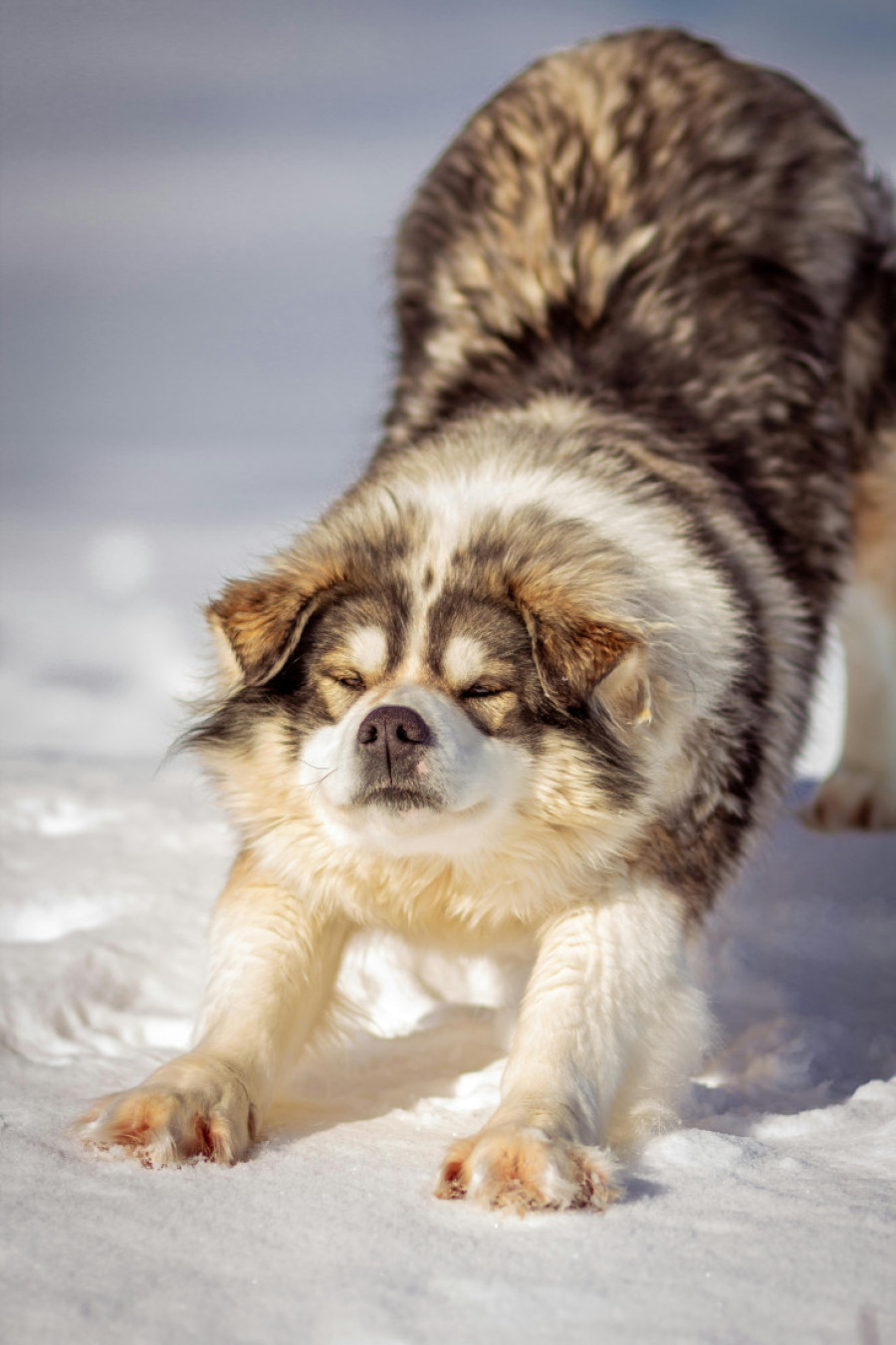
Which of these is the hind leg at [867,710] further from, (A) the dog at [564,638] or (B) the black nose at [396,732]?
(B) the black nose at [396,732]

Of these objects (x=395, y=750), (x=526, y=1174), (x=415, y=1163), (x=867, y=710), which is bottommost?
(x=415, y=1163)

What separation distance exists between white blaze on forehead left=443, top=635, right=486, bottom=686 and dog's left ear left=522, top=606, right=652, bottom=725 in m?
0.13

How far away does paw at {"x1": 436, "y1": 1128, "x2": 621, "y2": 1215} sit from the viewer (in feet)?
8.27

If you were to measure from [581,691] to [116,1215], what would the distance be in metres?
1.41

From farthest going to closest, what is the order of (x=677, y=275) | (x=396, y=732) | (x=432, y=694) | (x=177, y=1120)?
(x=677, y=275), (x=432, y=694), (x=396, y=732), (x=177, y=1120)

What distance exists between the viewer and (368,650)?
10.6 ft

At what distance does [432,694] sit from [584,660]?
1.11 ft

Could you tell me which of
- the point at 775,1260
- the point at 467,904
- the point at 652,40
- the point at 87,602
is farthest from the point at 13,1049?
the point at 87,602

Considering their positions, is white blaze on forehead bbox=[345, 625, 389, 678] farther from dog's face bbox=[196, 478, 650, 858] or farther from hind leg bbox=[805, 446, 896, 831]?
hind leg bbox=[805, 446, 896, 831]

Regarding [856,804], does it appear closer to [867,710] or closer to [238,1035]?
[867,710]

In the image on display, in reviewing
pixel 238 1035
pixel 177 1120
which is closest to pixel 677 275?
pixel 238 1035

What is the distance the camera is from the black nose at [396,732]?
294cm

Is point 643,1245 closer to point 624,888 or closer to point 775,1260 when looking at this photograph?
point 775,1260

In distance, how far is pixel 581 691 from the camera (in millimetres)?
3139
